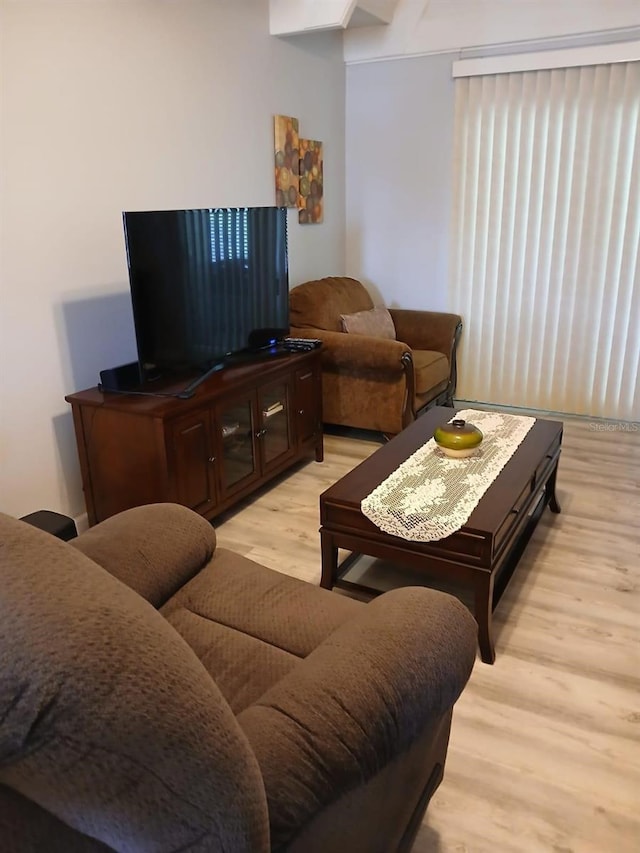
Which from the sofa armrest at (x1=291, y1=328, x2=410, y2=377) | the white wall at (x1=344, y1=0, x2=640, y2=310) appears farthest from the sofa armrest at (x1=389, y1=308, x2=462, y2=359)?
the sofa armrest at (x1=291, y1=328, x2=410, y2=377)

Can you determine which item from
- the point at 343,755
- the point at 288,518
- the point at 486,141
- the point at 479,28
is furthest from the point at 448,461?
the point at 479,28

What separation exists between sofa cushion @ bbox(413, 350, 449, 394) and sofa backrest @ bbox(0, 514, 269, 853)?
3.33m

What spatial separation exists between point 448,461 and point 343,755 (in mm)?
1639

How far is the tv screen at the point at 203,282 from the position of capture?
267 centimetres

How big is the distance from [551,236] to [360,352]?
62.0 inches

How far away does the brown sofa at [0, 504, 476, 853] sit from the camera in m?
0.71

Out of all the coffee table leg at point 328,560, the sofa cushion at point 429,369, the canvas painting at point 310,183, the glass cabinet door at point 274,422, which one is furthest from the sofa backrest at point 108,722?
the canvas painting at point 310,183

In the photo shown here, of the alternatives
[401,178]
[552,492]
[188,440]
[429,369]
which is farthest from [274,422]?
[401,178]

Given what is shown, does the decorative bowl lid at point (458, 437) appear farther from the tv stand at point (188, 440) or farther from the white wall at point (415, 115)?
the white wall at point (415, 115)

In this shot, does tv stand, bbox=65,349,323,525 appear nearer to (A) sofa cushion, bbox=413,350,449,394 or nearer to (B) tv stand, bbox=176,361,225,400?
(B) tv stand, bbox=176,361,225,400

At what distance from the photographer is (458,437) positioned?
2.59 meters

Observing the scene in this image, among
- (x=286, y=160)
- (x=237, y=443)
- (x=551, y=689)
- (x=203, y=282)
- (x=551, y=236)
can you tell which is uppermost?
(x=286, y=160)

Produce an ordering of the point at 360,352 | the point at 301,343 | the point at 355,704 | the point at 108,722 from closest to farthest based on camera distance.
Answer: the point at 108,722
the point at 355,704
the point at 301,343
the point at 360,352

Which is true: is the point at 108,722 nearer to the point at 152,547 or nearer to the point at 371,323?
the point at 152,547
